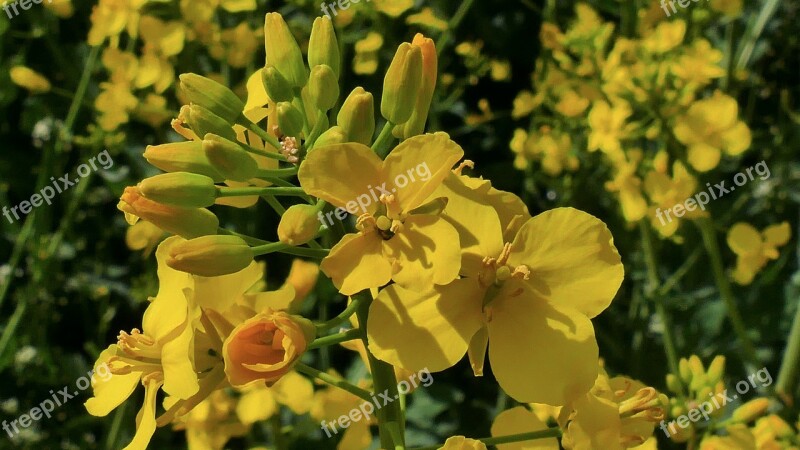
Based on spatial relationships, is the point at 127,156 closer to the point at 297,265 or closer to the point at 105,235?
the point at 105,235

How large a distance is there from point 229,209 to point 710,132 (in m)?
1.46

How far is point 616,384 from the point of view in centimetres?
112

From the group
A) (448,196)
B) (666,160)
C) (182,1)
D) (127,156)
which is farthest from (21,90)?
(448,196)

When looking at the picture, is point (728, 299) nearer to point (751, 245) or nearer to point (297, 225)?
point (751, 245)

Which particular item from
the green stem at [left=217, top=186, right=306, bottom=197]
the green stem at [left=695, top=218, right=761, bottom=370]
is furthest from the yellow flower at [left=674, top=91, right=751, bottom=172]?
the green stem at [left=217, top=186, right=306, bottom=197]

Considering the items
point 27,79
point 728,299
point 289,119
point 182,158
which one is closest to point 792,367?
point 728,299

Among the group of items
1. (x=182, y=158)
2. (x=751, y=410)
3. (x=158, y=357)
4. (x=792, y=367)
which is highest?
(x=182, y=158)

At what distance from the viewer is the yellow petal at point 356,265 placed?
2.88ft

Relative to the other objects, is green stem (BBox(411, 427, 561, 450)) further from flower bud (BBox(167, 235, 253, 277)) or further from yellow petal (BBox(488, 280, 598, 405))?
flower bud (BBox(167, 235, 253, 277))

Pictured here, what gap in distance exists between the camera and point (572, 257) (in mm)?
946

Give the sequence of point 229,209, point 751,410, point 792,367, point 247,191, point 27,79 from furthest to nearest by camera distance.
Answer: point 229,209 → point 27,79 → point 792,367 → point 751,410 → point 247,191

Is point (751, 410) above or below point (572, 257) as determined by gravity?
below

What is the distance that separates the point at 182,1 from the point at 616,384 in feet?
5.93

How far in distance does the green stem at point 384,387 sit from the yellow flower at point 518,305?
4.6 inches
